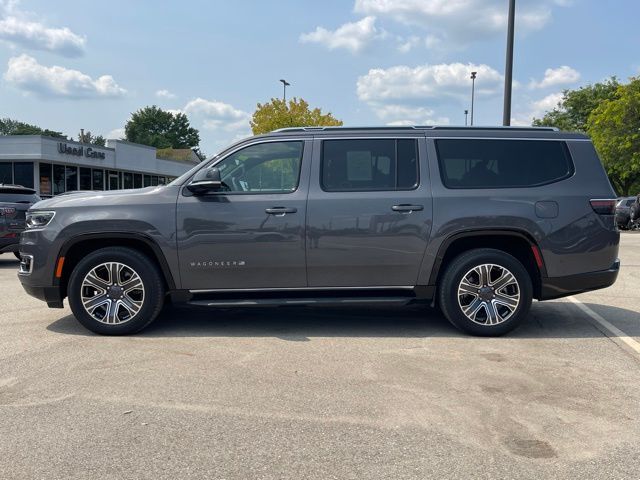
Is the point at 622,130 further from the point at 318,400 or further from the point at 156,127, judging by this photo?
the point at 156,127

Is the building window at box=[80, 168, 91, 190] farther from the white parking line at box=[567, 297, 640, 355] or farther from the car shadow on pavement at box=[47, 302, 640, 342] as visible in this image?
the white parking line at box=[567, 297, 640, 355]

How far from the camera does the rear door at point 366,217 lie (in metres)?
5.54

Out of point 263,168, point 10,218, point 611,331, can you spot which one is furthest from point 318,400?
point 10,218

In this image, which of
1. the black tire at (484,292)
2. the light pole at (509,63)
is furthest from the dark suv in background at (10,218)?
the light pole at (509,63)

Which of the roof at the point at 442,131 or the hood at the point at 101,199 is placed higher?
the roof at the point at 442,131

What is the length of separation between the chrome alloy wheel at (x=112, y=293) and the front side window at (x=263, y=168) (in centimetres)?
128

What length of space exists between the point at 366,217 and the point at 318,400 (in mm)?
2106

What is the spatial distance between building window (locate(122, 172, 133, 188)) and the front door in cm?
3754

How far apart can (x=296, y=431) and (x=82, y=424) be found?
4.33 ft

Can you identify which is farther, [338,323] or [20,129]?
[20,129]

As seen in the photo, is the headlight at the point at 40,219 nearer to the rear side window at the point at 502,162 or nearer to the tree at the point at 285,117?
the rear side window at the point at 502,162

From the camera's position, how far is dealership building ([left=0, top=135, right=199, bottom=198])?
30234mm

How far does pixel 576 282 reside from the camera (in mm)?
5695

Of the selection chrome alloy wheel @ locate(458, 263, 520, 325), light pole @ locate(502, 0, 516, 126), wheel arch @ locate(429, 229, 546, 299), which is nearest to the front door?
wheel arch @ locate(429, 229, 546, 299)
